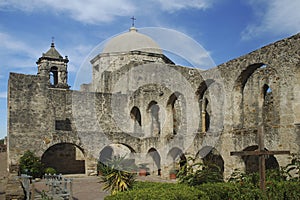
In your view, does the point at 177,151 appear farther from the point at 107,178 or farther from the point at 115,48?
the point at 115,48

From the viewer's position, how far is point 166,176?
17.1 meters

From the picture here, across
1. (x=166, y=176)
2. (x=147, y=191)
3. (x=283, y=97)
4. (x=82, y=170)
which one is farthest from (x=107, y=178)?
(x=82, y=170)

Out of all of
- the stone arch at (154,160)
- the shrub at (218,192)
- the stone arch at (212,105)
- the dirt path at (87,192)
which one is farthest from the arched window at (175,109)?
the shrub at (218,192)

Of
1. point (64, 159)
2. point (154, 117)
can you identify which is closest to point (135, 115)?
point (154, 117)

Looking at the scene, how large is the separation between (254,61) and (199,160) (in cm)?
509

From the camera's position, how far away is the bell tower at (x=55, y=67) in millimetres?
24766

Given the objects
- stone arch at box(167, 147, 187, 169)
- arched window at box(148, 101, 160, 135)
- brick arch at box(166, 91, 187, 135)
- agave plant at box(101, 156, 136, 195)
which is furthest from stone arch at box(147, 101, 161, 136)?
agave plant at box(101, 156, 136, 195)

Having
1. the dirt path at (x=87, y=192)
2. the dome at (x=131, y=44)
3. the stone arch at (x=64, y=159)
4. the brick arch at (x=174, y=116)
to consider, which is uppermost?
the dome at (x=131, y=44)

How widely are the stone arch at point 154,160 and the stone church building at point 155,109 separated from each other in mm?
78

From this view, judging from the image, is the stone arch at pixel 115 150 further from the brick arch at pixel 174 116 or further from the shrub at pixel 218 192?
the shrub at pixel 218 192

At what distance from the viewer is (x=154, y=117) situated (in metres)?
20.5

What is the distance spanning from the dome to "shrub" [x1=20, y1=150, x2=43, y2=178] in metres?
12.0

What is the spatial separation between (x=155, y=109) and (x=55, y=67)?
29.3 feet

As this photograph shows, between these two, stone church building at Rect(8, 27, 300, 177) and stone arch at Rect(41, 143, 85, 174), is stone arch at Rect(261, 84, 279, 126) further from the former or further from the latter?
stone arch at Rect(41, 143, 85, 174)
